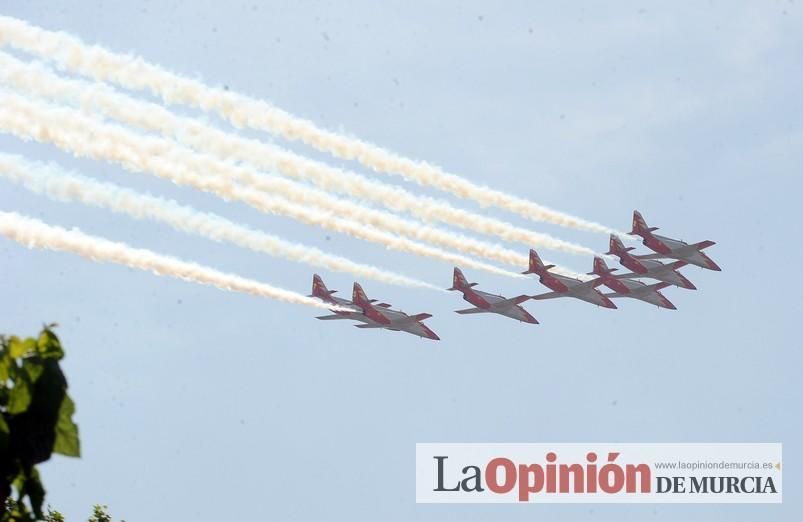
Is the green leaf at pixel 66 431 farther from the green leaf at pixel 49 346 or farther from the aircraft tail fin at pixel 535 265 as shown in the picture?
the aircraft tail fin at pixel 535 265

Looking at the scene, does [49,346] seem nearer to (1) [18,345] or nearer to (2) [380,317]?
(1) [18,345]

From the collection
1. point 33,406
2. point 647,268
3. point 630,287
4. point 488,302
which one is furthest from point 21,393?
point 630,287

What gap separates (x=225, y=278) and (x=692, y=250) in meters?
35.9

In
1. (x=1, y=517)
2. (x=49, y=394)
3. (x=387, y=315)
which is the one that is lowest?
(x=1, y=517)

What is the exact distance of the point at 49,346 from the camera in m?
7.52

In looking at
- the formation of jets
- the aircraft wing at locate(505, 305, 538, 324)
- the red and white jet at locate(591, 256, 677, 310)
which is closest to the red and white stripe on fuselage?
the formation of jets

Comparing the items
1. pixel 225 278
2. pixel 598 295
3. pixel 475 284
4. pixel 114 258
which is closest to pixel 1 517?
pixel 114 258

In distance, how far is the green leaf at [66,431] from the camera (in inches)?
292

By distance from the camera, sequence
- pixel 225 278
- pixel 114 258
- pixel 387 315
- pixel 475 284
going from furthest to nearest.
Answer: pixel 475 284
pixel 387 315
pixel 225 278
pixel 114 258

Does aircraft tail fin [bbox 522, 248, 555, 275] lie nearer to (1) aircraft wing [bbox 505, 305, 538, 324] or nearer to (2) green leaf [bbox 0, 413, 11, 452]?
(1) aircraft wing [bbox 505, 305, 538, 324]

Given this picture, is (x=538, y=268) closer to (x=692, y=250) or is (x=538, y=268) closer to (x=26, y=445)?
(x=692, y=250)

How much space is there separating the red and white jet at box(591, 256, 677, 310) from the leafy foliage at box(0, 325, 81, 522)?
8428cm

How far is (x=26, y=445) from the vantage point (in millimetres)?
7520

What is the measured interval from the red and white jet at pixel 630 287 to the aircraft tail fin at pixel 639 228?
2993 millimetres
